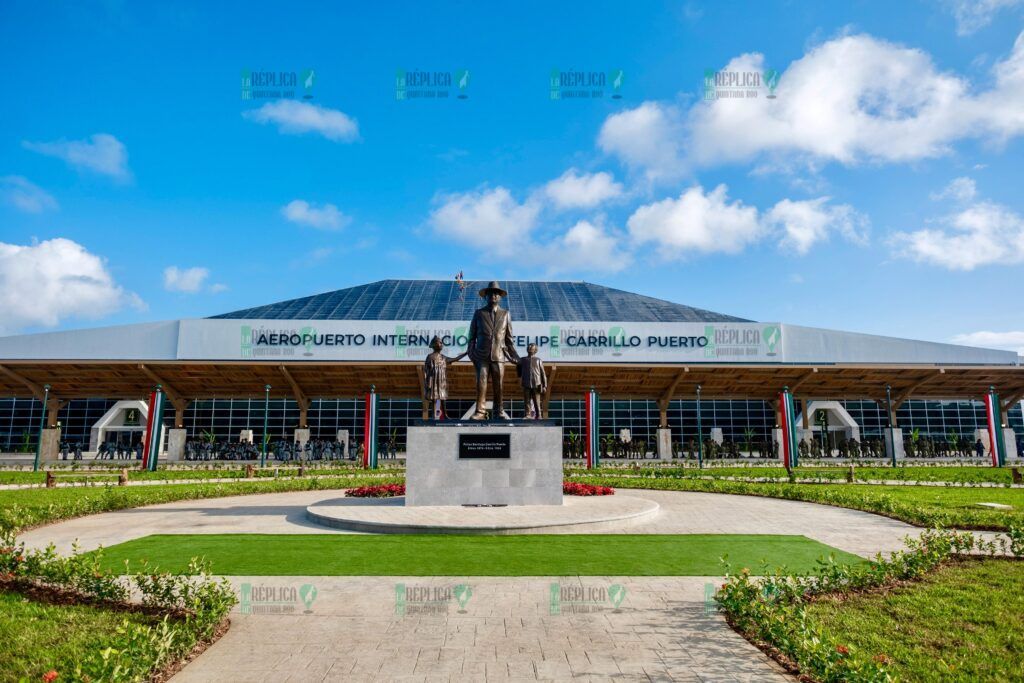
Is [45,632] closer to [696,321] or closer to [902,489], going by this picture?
[902,489]

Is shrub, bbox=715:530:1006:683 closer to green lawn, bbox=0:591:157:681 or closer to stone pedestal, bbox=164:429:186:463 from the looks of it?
green lawn, bbox=0:591:157:681

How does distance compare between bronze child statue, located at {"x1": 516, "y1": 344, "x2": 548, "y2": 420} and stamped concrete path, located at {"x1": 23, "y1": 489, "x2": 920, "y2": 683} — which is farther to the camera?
bronze child statue, located at {"x1": 516, "y1": 344, "x2": 548, "y2": 420}

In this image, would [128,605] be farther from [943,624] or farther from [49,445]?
[49,445]

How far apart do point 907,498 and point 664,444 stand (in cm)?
2589

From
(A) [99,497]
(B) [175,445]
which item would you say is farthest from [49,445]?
(A) [99,497]

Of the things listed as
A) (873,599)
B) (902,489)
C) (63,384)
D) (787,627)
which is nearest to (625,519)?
(873,599)

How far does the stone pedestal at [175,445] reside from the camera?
1708 inches

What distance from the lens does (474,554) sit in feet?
32.3

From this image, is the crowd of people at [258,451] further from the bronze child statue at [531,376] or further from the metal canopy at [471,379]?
the bronze child statue at [531,376]

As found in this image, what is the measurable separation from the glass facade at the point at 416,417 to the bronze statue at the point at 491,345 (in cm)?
3418

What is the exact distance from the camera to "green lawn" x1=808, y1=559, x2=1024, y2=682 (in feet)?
17.2

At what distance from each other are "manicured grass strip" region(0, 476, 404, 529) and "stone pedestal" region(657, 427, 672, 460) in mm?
25360

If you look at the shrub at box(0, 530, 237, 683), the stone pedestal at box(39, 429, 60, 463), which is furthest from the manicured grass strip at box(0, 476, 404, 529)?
the stone pedestal at box(39, 429, 60, 463)

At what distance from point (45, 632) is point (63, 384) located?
47.5 metres
